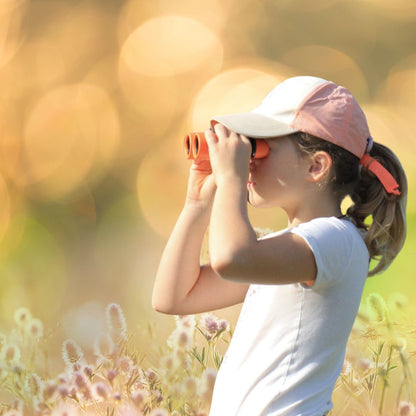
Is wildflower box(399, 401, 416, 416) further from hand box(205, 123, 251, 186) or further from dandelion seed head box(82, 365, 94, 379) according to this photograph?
hand box(205, 123, 251, 186)

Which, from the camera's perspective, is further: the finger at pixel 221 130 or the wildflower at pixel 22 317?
the wildflower at pixel 22 317

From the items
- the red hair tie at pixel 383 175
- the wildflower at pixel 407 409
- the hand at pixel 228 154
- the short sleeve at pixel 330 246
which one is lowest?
the wildflower at pixel 407 409

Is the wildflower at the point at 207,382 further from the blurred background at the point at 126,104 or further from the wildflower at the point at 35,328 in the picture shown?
the wildflower at the point at 35,328

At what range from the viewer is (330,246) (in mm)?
1021

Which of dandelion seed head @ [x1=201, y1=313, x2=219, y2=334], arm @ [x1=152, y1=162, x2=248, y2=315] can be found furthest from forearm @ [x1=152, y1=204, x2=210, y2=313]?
dandelion seed head @ [x1=201, y1=313, x2=219, y2=334]

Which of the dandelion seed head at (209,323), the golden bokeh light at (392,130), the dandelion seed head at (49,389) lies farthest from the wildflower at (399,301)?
the dandelion seed head at (49,389)

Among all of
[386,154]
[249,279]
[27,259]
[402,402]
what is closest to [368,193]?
[386,154]

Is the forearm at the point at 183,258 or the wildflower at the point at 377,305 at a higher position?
the forearm at the point at 183,258

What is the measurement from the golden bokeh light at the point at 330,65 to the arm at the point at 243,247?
1235mm

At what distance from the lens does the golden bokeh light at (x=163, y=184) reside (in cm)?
221

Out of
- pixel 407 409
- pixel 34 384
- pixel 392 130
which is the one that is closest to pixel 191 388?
pixel 34 384

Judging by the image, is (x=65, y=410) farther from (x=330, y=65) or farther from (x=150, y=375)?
(x=330, y=65)

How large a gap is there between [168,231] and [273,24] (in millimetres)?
759

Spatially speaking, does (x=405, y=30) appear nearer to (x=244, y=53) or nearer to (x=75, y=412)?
(x=244, y=53)
